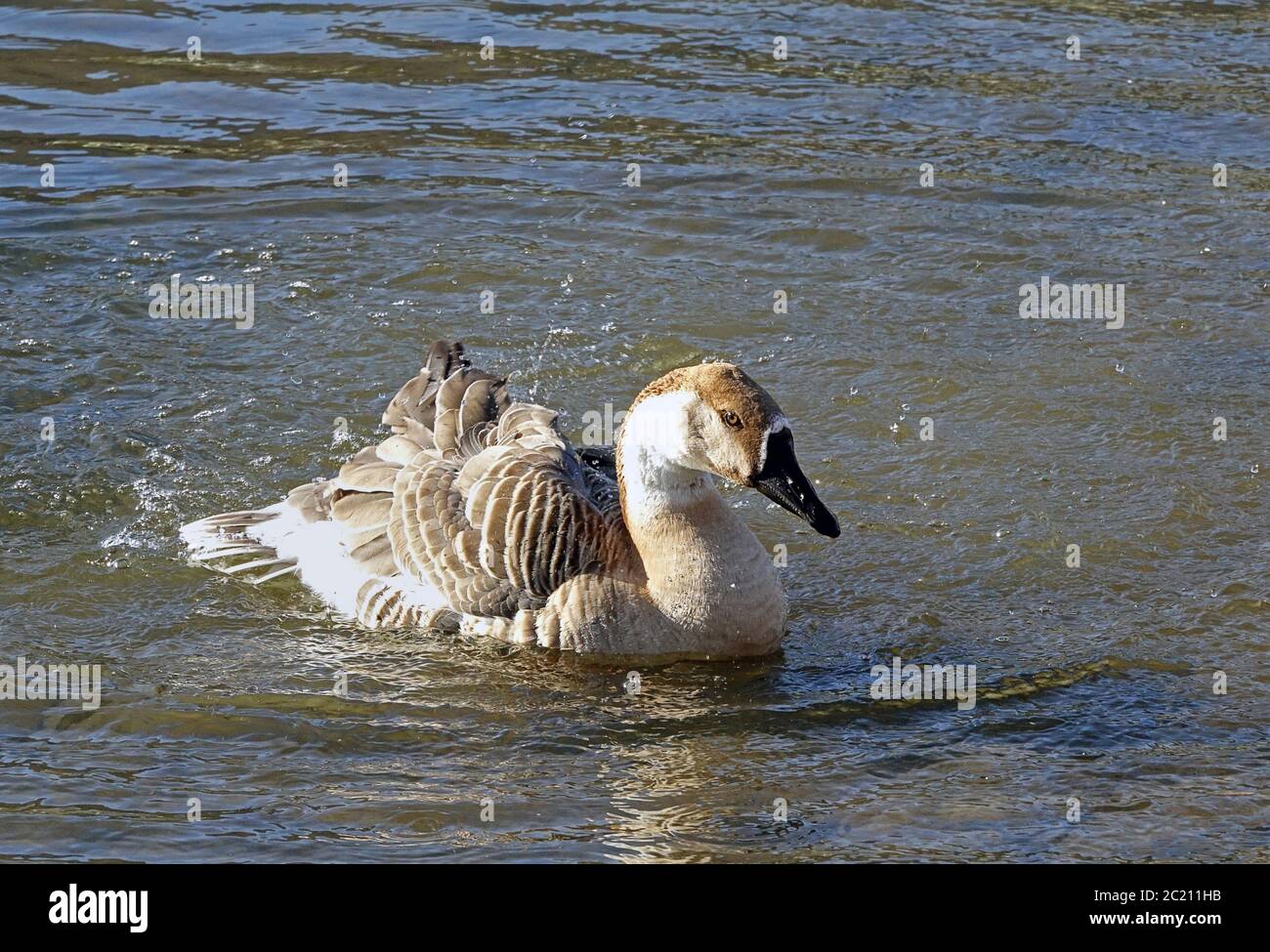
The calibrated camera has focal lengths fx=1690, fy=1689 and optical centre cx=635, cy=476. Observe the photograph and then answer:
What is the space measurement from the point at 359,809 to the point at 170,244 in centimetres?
798

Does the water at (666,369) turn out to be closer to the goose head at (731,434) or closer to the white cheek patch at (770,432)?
the goose head at (731,434)

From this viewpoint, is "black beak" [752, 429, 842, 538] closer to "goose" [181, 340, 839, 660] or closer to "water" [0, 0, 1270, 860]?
"goose" [181, 340, 839, 660]

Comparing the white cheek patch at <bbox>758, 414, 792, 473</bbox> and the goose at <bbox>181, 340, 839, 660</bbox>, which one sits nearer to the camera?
the white cheek patch at <bbox>758, 414, 792, 473</bbox>

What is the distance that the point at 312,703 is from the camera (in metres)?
8.17

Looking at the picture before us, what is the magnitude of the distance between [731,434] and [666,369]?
415 cm

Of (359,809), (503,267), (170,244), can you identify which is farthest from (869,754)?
(170,244)

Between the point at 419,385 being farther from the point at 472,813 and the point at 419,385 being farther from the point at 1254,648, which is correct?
the point at 1254,648

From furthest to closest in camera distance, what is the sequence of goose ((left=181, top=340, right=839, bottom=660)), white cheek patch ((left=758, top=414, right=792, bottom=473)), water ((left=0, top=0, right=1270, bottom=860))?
goose ((left=181, top=340, right=839, bottom=660)), white cheek patch ((left=758, top=414, right=792, bottom=473)), water ((left=0, top=0, right=1270, bottom=860))

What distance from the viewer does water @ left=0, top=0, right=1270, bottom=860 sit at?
291 inches

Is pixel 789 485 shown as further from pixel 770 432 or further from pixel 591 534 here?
pixel 591 534

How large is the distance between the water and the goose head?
1.00 m

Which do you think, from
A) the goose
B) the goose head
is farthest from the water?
the goose head

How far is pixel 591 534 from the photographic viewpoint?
28.5ft

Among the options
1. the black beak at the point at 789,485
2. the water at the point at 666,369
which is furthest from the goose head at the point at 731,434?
the water at the point at 666,369
